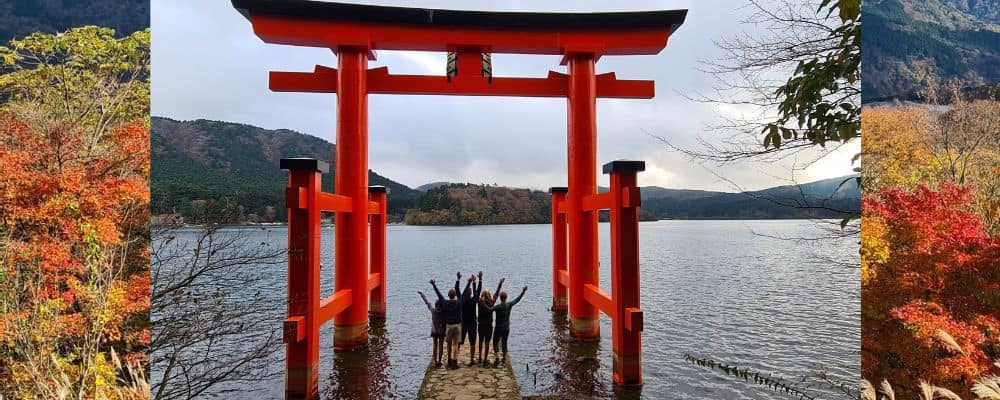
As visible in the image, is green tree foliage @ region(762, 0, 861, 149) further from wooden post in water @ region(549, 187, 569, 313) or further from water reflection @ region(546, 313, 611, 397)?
wooden post in water @ region(549, 187, 569, 313)

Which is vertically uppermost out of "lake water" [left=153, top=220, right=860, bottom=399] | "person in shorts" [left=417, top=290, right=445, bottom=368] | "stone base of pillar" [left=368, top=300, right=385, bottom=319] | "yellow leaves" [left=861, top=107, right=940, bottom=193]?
"yellow leaves" [left=861, top=107, right=940, bottom=193]

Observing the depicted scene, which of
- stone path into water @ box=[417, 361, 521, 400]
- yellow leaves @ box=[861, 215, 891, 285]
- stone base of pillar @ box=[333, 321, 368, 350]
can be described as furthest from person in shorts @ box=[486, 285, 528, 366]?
yellow leaves @ box=[861, 215, 891, 285]

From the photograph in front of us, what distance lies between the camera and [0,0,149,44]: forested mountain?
482cm

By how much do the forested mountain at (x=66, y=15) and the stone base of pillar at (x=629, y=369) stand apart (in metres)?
6.90

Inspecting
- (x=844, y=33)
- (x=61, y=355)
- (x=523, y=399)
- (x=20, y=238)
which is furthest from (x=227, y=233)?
(x=844, y=33)

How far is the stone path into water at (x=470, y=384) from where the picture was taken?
5539 mm

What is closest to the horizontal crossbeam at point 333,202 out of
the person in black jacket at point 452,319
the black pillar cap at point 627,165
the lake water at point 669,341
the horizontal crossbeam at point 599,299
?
the lake water at point 669,341

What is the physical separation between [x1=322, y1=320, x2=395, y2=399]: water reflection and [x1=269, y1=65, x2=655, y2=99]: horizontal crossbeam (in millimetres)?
4594

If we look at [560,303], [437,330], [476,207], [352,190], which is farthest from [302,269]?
[476,207]

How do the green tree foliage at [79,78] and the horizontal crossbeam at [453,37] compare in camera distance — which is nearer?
the green tree foliage at [79,78]

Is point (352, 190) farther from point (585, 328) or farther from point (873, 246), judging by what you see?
point (873, 246)

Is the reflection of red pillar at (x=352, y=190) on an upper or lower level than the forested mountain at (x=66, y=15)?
lower

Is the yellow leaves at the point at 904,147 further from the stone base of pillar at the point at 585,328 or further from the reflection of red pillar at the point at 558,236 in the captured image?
the reflection of red pillar at the point at 558,236

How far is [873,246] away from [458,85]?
642 centimetres
